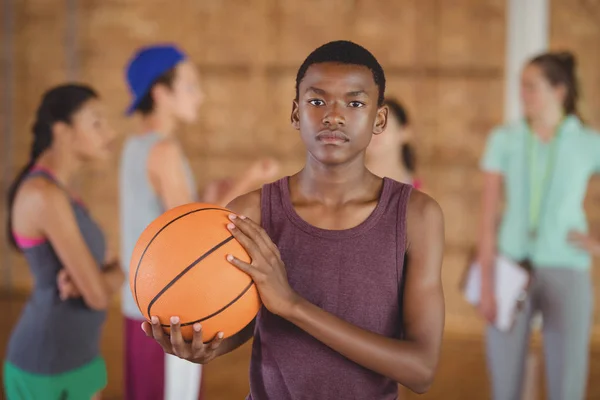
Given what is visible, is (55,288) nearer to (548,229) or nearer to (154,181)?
(154,181)

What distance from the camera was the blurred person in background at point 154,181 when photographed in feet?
9.28

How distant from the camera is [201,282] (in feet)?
4.39

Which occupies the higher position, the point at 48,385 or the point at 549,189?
the point at 549,189

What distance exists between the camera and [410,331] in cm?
139

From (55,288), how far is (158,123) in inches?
34.6

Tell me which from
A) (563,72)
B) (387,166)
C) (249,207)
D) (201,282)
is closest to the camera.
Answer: (201,282)

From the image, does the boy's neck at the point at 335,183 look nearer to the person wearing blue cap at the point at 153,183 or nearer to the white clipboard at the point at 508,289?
the person wearing blue cap at the point at 153,183

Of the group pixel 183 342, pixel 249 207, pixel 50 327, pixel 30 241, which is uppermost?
pixel 249 207

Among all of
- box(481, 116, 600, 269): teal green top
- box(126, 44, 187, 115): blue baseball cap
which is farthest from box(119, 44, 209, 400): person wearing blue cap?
box(481, 116, 600, 269): teal green top

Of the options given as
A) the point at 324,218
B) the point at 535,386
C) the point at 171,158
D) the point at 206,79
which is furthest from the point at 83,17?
the point at 324,218

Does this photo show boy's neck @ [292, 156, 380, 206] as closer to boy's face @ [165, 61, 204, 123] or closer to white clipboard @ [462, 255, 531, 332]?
boy's face @ [165, 61, 204, 123]

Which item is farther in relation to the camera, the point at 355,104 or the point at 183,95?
the point at 183,95

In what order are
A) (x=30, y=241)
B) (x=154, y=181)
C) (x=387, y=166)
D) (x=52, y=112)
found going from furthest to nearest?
(x=387, y=166) → (x=154, y=181) → (x=52, y=112) → (x=30, y=241)

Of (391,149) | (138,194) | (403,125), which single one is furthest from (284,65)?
(138,194)
